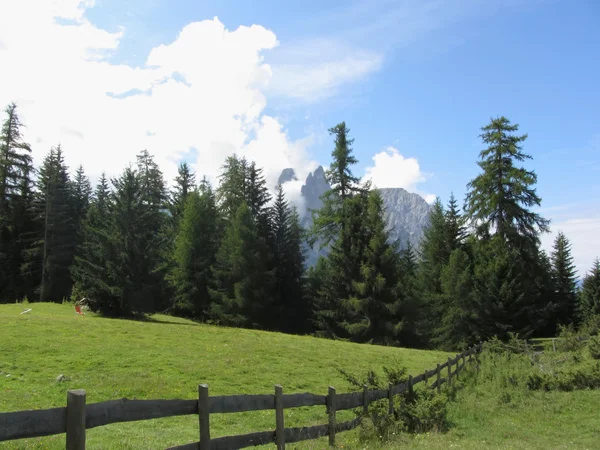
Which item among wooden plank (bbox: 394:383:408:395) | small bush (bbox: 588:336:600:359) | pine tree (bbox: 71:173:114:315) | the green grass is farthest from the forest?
wooden plank (bbox: 394:383:408:395)

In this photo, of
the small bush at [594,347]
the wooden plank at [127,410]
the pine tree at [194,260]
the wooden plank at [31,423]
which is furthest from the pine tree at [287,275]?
the wooden plank at [31,423]

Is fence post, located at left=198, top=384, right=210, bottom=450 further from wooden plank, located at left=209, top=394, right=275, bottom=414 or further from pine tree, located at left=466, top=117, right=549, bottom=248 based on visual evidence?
pine tree, located at left=466, top=117, right=549, bottom=248

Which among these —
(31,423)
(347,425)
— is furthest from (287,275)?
(31,423)

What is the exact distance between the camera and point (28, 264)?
2104 inches

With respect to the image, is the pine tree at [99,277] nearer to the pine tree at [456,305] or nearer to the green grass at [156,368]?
the green grass at [156,368]

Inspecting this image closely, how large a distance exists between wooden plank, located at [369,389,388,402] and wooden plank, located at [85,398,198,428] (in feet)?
18.4

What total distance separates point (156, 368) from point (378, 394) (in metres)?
10.9

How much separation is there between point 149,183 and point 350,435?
6184cm

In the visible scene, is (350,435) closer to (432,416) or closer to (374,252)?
(432,416)

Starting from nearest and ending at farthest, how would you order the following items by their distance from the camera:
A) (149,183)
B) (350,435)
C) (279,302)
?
(350,435) → (279,302) → (149,183)

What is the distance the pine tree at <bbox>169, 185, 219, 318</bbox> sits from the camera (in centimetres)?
5047

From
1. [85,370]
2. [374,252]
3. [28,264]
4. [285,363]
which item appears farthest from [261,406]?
[28,264]

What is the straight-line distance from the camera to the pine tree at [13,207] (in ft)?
172

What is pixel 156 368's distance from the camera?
18312 millimetres
